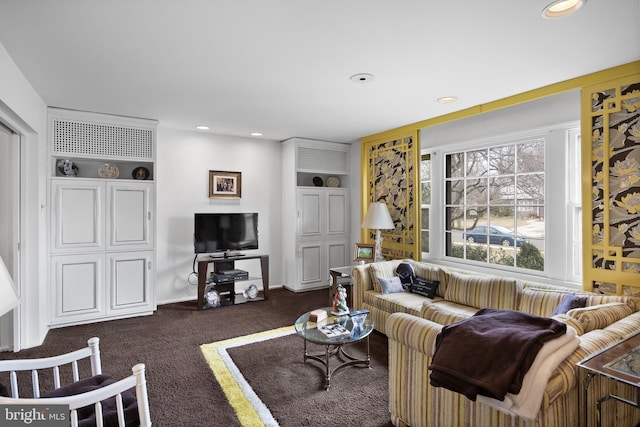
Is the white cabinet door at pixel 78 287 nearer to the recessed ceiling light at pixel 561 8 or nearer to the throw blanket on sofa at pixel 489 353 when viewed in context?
the throw blanket on sofa at pixel 489 353

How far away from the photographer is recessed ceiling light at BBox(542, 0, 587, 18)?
1.79 meters

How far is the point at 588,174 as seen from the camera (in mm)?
2818

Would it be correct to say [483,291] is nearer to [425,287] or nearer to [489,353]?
[425,287]

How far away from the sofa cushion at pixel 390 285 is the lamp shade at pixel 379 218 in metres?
0.82

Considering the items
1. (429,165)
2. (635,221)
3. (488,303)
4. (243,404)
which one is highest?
(429,165)

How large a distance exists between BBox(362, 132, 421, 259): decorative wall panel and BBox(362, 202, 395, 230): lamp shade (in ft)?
0.87

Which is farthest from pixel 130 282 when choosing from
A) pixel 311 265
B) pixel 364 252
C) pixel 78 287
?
pixel 364 252

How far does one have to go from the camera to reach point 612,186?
2697 millimetres

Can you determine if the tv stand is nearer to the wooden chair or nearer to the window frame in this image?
the wooden chair

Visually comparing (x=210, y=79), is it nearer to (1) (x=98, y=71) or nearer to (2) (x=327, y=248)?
(1) (x=98, y=71)

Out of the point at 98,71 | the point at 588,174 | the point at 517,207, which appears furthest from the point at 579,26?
the point at 98,71

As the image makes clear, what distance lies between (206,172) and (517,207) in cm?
395

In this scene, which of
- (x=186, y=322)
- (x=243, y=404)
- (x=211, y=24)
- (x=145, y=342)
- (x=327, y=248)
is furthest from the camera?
(x=327, y=248)

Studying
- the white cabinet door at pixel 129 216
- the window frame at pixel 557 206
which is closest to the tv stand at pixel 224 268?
the white cabinet door at pixel 129 216
